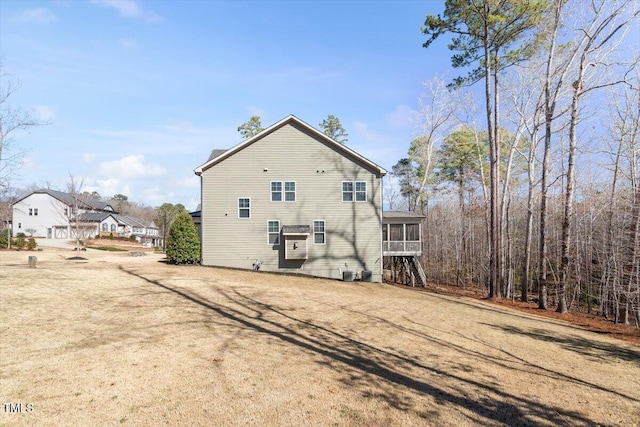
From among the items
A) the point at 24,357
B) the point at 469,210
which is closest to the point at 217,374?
the point at 24,357

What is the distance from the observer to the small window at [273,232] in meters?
18.6

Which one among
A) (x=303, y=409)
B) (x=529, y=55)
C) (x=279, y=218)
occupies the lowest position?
(x=303, y=409)

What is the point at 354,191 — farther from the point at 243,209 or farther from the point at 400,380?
the point at 400,380

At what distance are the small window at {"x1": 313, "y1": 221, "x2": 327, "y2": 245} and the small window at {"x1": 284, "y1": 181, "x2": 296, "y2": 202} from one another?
2.00 m

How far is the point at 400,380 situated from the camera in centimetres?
546

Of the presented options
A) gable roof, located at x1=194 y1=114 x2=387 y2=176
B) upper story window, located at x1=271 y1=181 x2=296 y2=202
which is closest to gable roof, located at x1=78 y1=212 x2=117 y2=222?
gable roof, located at x1=194 y1=114 x2=387 y2=176

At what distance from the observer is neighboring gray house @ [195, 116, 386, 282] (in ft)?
60.5

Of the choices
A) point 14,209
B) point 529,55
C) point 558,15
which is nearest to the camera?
point 558,15

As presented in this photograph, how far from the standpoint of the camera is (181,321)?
8.02 meters

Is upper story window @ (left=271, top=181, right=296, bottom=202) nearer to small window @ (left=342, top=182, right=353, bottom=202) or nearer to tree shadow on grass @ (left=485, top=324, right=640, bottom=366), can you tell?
small window @ (left=342, top=182, right=353, bottom=202)

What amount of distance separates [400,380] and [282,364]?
2126 mm

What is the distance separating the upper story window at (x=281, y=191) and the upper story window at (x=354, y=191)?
3.07 meters

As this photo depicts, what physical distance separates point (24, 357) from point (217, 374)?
3.50 metres

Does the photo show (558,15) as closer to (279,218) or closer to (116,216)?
(279,218)
